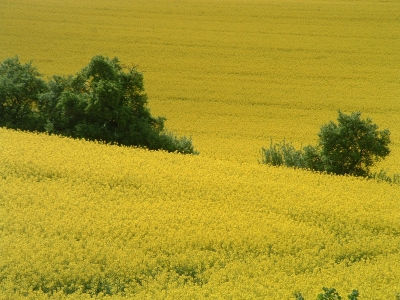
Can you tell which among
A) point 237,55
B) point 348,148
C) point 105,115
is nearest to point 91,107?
point 105,115

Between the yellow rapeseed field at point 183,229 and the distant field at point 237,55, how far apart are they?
5.93 metres

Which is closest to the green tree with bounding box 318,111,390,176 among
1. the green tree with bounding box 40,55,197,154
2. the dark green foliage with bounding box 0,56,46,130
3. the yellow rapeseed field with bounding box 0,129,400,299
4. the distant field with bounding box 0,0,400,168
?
the yellow rapeseed field with bounding box 0,129,400,299

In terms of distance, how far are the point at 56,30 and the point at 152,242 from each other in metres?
32.2

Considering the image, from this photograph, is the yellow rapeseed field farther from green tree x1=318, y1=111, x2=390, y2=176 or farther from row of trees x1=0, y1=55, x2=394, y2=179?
row of trees x1=0, y1=55, x2=394, y2=179

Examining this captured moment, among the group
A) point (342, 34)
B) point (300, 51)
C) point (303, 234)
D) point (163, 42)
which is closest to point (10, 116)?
point (303, 234)

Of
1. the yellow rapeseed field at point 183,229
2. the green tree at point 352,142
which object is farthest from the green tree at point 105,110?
the green tree at point 352,142

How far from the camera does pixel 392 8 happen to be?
48.0m

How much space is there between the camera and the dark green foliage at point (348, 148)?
18.5m

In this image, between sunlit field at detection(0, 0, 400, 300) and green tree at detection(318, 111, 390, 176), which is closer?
sunlit field at detection(0, 0, 400, 300)

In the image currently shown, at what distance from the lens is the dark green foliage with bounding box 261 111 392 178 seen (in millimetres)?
18469

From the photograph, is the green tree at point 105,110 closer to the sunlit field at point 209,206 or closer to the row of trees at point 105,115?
the row of trees at point 105,115

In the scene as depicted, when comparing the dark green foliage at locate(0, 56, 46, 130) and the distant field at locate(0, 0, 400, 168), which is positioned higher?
the distant field at locate(0, 0, 400, 168)

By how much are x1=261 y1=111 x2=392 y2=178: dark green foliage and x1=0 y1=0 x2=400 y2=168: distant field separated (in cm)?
309

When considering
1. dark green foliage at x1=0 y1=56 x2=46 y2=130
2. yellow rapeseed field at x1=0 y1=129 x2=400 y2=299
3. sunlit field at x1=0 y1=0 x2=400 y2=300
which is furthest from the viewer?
dark green foliage at x1=0 y1=56 x2=46 y2=130
